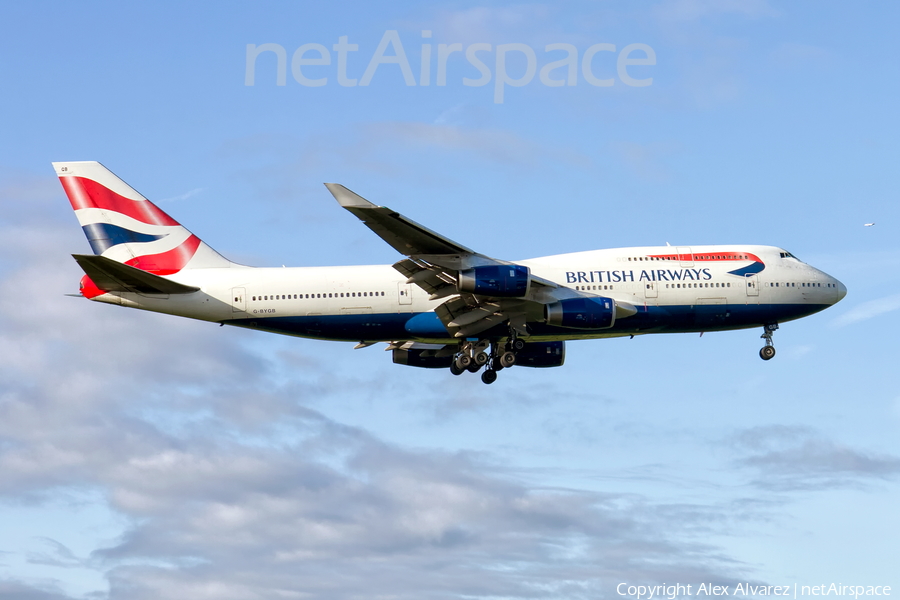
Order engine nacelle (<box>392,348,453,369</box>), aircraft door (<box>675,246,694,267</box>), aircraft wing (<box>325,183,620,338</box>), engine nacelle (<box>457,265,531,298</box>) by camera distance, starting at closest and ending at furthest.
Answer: aircraft wing (<box>325,183,620,338</box>)
engine nacelle (<box>457,265,531,298</box>)
aircraft door (<box>675,246,694,267</box>)
engine nacelle (<box>392,348,453,369</box>)

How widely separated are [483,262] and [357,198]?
8.04 metres

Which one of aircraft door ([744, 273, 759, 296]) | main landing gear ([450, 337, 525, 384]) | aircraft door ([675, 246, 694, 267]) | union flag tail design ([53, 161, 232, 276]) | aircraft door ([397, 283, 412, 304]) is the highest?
union flag tail design ([53, 161, 232, 276])

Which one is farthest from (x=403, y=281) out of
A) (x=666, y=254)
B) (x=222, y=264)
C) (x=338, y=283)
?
(x=666, y=254)

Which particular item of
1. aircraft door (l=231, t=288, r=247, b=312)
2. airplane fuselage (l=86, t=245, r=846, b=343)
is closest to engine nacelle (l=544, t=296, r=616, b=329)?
airplane fuselage (l=86, t=245, r=846, b=343)

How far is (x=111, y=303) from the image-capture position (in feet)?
176

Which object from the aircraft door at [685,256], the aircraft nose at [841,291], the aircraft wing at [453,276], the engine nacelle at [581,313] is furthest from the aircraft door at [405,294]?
the aircraft nose at [841,291]

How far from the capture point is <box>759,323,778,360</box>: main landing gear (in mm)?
58219

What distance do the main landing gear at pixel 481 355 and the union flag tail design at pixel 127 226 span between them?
12876mm

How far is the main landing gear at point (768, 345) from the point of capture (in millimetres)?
58219

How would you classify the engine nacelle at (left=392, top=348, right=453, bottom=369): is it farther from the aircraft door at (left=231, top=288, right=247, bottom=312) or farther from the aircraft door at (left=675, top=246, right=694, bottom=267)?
the aircraft door at (left=675, top=246, right=694, bottom=267)

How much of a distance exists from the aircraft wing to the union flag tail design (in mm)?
11749

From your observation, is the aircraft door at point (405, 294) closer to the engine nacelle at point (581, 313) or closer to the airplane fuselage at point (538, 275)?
the airplane fuselage at point (538, 275)

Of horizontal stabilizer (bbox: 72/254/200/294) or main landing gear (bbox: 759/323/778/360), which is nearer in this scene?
horizontal stabilizer (bbox: 72/254/200/294)

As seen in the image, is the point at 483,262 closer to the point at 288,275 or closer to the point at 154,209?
the point at 288,275
